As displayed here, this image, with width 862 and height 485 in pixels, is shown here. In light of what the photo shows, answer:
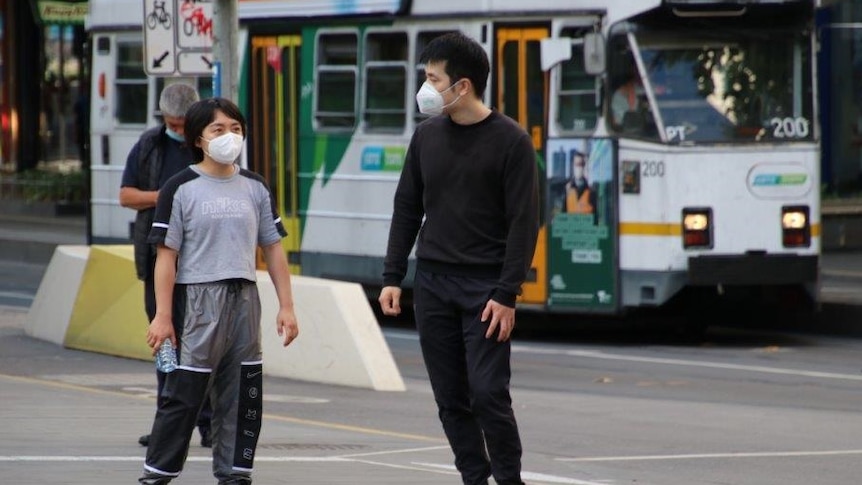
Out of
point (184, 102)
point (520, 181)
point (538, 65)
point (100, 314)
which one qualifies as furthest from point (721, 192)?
point (520, 181)

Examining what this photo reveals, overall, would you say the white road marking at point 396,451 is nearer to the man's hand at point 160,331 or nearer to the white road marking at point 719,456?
the white road marking at point 719,456

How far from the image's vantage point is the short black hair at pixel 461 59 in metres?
7.12

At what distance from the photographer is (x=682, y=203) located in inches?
593

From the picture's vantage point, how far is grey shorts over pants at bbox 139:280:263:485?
24.5 ft

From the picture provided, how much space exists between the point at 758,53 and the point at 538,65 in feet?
5.73

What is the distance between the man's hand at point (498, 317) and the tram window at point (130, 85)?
13034 millimetres

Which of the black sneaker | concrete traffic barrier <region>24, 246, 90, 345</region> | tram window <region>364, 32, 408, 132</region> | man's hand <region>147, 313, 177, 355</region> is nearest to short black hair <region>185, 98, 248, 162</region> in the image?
man's hand <region>147, 313, 177, 355</region>

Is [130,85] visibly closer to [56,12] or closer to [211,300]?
[56,12]

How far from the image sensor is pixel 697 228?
49.7 feet

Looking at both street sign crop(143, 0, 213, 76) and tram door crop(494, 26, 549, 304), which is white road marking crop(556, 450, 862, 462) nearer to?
street sign crop(143, 0, 213, 76)

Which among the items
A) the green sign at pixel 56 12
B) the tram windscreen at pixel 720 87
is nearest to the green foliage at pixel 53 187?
the green sign at pixel 56 12

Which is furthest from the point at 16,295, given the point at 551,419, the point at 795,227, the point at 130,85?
the point at 551,419

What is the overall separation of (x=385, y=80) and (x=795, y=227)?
12.6ft

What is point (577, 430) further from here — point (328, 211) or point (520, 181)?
point (328, 211)
